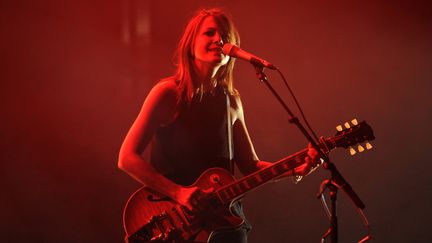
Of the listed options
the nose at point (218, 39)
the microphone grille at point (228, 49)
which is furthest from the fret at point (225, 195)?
the nose at point (218, 39)

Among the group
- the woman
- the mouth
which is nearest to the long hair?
the woman

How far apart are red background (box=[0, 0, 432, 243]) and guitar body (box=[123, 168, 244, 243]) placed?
1.38m

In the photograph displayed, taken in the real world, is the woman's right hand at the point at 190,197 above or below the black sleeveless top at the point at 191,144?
below

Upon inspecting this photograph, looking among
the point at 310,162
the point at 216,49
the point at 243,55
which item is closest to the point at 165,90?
the point at 216,49

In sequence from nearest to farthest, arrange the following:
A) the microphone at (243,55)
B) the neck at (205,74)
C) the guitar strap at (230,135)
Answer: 1. the microphone at (243,55)
2. the guitar strap at (230,135)
3. the neck at (205,74)

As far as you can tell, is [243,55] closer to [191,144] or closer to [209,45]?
[209,45]

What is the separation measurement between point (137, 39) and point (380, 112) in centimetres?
208

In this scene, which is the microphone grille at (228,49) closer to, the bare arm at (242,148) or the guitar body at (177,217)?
the bare arm at (242,148)

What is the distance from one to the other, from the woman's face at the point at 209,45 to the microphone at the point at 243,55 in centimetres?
11

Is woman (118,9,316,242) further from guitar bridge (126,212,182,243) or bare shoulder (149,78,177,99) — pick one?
guitar bridge (126,212,182,243)

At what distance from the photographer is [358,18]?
4113 mm

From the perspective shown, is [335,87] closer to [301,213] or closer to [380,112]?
[380,112]

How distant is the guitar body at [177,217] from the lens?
232cm

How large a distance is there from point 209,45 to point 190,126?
47 centimetres
